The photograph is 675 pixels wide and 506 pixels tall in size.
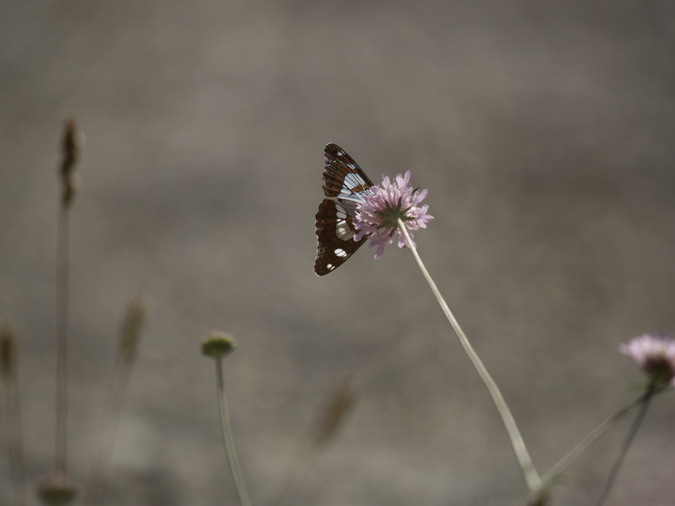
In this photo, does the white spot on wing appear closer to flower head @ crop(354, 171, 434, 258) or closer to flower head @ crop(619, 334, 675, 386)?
flower head @ crop(354, 171, 434, 258)

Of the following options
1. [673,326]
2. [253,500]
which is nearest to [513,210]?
[673,326]

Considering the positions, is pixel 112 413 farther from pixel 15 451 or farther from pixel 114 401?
pixel 15 451

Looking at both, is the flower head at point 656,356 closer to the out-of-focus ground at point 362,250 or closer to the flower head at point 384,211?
the flower head at point 384,211

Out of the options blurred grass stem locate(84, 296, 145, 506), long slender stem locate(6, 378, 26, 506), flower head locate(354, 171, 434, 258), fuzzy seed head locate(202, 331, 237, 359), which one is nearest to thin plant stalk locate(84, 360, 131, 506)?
blurred grass stem locate(84, 296, 145, 506)

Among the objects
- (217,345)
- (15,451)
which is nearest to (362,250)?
(15,451)

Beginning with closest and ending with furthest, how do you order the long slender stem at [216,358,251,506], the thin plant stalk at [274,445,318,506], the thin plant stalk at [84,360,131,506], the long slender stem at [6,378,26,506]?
the long slender stem at [216,358,251,506], the long slender stem at [6,378,26,506], the thin plant stalk at [84,360,131,506], the thin plant stalk at [274,445,318,506]
